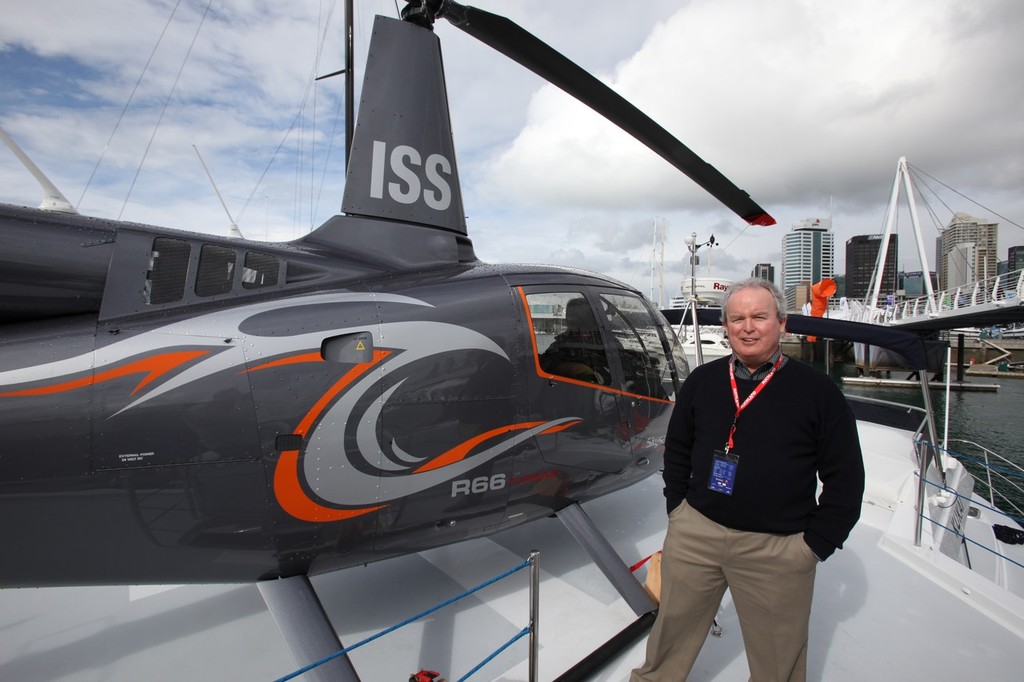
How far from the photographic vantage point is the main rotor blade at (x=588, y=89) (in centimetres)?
382

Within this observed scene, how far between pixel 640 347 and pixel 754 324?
2.25 m

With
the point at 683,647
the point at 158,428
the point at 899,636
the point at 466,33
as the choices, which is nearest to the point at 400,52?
the point at 466,33

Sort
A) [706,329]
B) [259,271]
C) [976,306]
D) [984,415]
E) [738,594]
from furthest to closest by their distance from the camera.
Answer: [706,329] → [976,306] → [984,415] → [259,271] → [738,594]

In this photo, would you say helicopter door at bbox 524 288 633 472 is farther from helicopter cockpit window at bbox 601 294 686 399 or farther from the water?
the water

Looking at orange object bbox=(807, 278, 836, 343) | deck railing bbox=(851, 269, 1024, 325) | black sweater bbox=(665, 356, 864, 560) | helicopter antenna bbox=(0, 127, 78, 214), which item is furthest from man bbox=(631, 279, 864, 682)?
orange object bbox=(807, 278, 836, 343)

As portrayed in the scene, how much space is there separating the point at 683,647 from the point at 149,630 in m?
3.56

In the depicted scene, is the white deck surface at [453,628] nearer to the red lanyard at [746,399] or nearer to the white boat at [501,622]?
the white boat at [501,622]

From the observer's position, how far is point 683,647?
105 inches

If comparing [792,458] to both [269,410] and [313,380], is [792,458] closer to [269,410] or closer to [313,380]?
[313,380]

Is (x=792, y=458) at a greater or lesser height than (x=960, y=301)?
lesser

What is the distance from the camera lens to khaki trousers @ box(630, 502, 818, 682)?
232cm

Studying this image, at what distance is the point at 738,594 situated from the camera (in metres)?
2.46

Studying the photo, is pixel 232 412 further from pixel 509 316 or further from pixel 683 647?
pixel 683 647

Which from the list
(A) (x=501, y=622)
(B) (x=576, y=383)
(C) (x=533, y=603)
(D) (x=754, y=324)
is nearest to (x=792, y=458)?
(D) (x=754, y=324)
